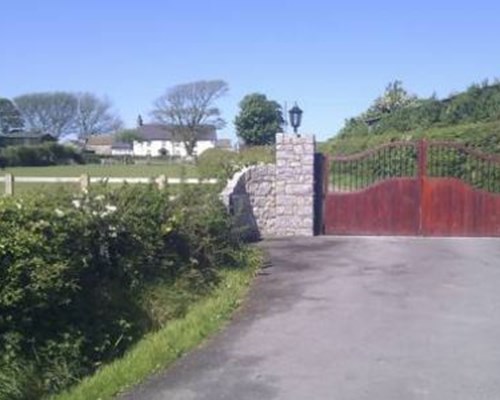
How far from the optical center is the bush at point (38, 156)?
6394 cm

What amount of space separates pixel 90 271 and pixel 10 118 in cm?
11170

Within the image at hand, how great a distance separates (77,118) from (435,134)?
97.3 metres

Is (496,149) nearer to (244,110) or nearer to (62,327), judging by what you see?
(62,327)

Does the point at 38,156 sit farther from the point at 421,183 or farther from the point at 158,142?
the point at 158,142

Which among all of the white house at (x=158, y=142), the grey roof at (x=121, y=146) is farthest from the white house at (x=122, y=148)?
the white house at (x=158, y=142)

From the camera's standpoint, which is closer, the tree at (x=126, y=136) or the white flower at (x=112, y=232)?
the white flower at (x=112, y=232)

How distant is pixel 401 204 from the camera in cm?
1667

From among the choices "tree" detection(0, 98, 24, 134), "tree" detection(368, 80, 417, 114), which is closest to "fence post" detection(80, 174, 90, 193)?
"tree" detection(368, 80, 417, 114)

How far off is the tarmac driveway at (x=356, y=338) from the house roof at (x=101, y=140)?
373ft

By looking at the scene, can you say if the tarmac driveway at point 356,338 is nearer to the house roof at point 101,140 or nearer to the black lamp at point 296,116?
the black lamp at point 296,116

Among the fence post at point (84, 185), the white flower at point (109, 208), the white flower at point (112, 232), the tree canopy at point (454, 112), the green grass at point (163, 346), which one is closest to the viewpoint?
the green grass at point (163, 346)

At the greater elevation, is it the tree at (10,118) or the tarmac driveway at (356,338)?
the tree at (10,118)

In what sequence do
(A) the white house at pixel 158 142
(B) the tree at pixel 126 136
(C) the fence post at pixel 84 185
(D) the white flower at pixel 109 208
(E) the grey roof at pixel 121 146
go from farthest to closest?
(B) the tree at pixel 126 136 < (E) the grey roof at pixel 121 146 < (A) the white house at pixel 158 142 < (C) the fence post at pixel 84 185 < (D) the white flower at pixel 109 208

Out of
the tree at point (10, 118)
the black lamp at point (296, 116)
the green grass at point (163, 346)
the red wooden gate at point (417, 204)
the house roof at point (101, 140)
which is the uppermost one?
the tree at point (10, 118)
